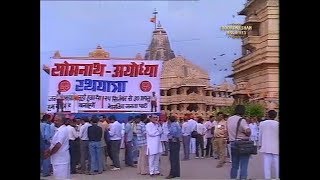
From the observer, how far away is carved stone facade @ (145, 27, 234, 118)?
7633 millimetres

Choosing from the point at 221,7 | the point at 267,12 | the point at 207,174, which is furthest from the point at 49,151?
the point at 267,12

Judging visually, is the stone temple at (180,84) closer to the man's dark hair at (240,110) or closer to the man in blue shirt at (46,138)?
the man's dark hair at (240,110)

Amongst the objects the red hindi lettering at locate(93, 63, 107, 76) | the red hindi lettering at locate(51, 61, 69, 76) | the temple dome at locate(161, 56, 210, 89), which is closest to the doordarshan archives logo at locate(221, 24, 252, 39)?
the temple dome at locate(161, 56, 210, 89)

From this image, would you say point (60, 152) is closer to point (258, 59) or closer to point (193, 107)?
point (193, 107)

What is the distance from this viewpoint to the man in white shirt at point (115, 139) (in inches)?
303

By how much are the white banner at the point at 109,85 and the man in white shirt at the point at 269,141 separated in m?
1.36

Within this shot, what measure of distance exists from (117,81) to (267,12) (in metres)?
2.11

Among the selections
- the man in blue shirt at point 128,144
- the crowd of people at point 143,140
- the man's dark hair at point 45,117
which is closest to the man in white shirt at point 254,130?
the crowd of people at point 143,140

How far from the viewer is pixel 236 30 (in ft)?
25.0

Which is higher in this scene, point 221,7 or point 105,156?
point 221,7

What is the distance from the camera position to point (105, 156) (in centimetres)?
768

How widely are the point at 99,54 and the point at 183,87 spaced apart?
117 cm
